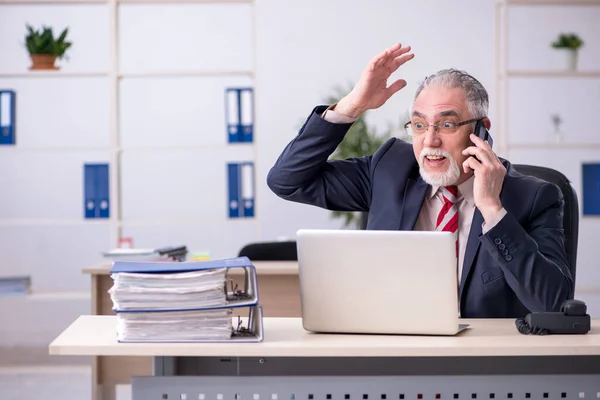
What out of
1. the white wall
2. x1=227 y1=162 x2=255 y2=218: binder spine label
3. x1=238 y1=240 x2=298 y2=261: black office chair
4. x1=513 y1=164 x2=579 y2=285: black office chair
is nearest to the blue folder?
x1=513 y1=164 x2=579 y2=285: black office chair

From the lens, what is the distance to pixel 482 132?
2150mm

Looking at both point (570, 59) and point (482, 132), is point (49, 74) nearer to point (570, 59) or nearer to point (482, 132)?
point (570, 59)

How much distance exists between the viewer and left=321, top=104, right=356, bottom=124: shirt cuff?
2.23 m

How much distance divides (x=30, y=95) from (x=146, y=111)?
2.47ft

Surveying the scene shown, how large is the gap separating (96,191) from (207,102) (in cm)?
101

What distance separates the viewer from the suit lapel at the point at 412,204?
219 cm

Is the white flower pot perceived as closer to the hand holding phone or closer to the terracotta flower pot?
the terracotta flower pot

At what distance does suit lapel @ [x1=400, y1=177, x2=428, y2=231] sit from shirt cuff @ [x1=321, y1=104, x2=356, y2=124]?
0.24 m

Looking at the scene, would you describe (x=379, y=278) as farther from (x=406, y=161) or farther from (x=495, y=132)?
(x=495, y=132)

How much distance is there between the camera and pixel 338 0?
18.8 ft

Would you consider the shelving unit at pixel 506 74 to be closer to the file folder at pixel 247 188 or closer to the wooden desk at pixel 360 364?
the file folder at pixel 247 188

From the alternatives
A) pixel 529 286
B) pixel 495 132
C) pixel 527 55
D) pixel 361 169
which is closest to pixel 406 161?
pixel 361 169

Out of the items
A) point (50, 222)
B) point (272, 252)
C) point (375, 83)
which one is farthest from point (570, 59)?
point (375, 83)

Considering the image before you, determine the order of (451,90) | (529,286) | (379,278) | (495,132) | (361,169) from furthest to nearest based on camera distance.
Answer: (495,132), (361,169), (451,90), (529,286), (379,278)
